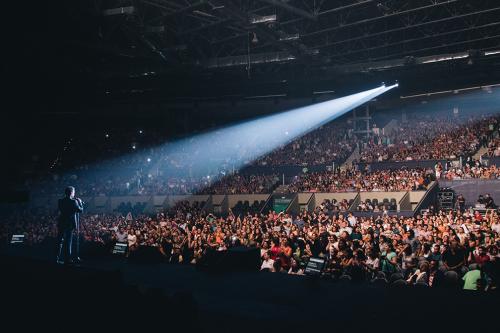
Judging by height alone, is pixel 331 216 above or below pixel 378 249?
above

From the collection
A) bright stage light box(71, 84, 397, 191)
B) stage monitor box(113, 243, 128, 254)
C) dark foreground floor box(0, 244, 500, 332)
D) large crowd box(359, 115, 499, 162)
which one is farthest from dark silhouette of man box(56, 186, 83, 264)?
A: bright stage light box(71, 84, 397, 191)

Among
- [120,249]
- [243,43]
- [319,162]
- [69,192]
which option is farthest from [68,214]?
[319,162]

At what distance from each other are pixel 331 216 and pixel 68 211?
13064 mm

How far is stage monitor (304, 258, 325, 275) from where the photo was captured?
5925mm

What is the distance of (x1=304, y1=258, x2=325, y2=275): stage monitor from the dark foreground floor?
0.77ft

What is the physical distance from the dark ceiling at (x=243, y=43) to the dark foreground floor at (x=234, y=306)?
8.43 metres

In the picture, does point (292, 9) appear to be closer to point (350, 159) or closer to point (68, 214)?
point (68, 214)

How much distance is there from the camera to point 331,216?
59.9 feet

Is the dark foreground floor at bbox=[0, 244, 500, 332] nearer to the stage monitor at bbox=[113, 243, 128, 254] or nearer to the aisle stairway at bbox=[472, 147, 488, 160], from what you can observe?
the stage monitor at bbox=[113, 243, 128, 254]

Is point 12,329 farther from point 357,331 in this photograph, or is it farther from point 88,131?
point 88,131

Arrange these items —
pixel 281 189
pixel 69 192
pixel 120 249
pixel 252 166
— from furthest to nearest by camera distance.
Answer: pixel 252 166 → pixel 281 189 → pixel 120 249 → pixel 69 192

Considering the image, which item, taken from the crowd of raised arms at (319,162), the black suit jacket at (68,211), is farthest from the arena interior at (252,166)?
the crowd of raised arms at (319,162)

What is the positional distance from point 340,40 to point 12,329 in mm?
15236

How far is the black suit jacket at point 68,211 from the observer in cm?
693
